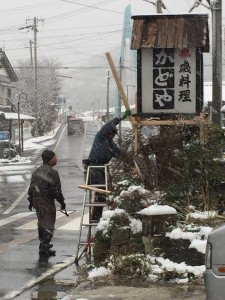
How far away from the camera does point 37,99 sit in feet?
209

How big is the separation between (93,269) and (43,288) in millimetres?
868

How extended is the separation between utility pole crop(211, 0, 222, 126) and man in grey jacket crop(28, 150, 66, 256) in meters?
6.84

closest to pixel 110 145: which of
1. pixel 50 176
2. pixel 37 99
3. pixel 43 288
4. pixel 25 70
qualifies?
pixel 50 176

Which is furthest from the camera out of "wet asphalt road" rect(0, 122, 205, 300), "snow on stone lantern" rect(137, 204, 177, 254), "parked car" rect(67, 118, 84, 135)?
"parked car" rect(67, 118, 84, 135)

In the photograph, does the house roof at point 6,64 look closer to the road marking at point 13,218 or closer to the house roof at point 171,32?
the road marking at point 13,218

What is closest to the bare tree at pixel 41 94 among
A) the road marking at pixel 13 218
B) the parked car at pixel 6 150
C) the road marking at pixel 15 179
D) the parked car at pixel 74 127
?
the parked car at pixel 74 127

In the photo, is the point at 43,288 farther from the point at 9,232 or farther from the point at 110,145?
the point at 9,232

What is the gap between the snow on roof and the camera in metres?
7.64

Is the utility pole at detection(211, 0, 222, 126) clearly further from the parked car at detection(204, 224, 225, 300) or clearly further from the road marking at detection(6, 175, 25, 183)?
the road marking at detection(6, 175, 25, 183)

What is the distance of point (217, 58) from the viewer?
49.9 feet

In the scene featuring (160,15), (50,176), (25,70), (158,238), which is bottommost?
(158,238)

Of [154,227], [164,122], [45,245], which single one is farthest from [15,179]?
[154,227]

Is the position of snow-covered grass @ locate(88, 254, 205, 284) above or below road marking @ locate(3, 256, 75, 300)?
above

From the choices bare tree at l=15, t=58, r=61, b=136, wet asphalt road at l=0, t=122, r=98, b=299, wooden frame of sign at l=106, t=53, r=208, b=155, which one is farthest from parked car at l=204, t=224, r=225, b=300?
bare tree at l=15, t=58, r=61, b=136
